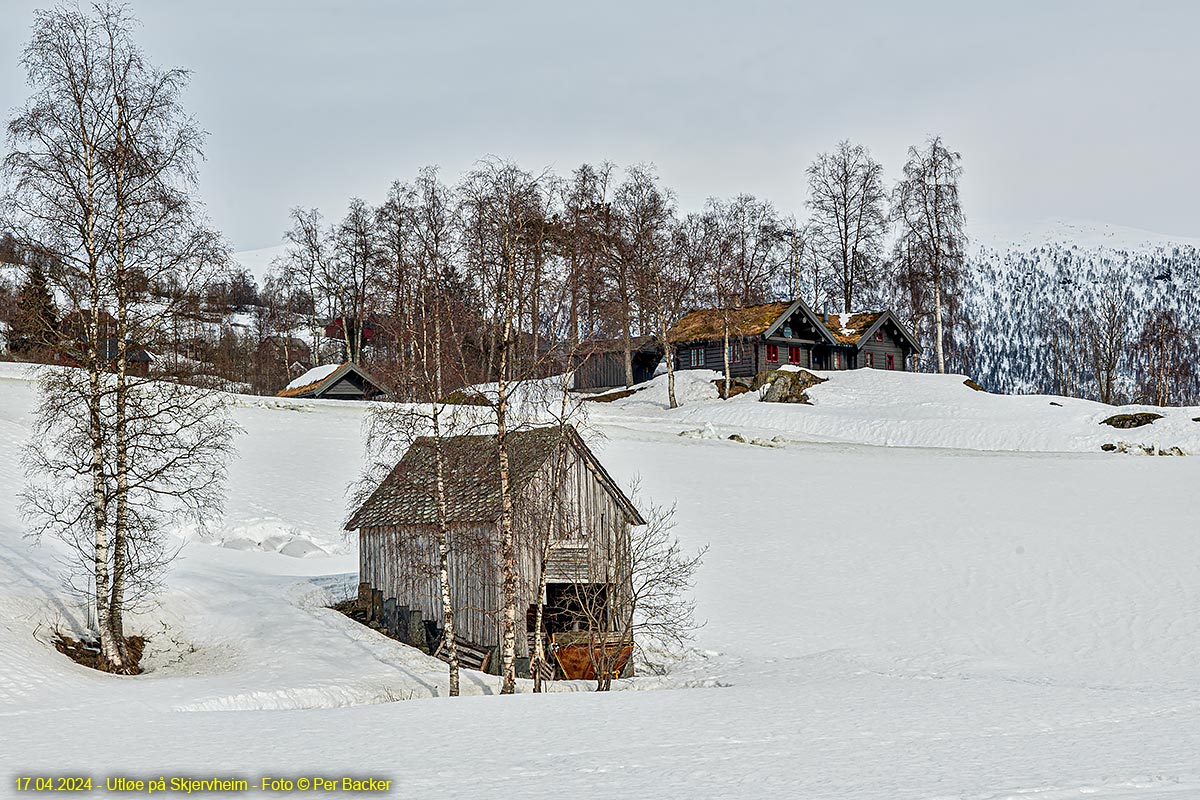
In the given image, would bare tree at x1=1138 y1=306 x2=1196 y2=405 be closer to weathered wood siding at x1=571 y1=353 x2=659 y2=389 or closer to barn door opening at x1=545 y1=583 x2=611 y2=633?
weathered wood siding at x1=571 y1=353 x2=659 y2=389

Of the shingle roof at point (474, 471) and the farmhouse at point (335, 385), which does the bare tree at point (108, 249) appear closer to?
the shingle roof at point (474, 471)

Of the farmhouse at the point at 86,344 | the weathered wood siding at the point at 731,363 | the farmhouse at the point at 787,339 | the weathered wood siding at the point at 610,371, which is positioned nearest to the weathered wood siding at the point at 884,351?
the farmhouse at the point at 787,339

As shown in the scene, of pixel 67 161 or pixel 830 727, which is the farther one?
pixel 67 161

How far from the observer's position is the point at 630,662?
24562 millimetres

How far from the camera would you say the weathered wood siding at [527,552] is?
23.4 metres

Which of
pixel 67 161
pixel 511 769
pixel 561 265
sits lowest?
pixel 511 769

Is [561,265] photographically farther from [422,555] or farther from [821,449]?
[821,449]

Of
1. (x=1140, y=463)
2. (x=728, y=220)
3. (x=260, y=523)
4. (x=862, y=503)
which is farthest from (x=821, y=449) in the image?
(x=728, y=220)

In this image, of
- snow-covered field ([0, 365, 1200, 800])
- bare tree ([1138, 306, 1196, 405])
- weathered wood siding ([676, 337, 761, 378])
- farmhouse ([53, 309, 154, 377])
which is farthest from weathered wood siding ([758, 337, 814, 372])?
farmhouse ([53, 309, 154, 377])

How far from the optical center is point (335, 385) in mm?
63812

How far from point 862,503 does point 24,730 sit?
30.0m

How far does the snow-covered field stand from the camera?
38.1 feet

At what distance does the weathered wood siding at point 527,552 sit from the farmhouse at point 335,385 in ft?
123

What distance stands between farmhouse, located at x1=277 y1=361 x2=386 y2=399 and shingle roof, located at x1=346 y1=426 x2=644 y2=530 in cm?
3696
